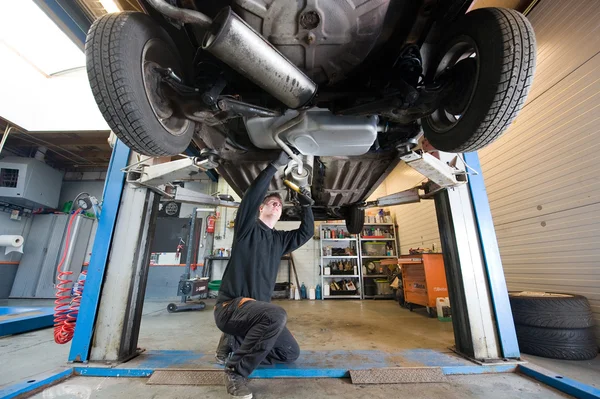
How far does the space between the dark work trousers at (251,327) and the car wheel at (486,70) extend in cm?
120

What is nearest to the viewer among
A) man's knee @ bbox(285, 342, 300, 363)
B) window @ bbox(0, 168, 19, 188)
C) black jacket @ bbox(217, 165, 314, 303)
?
black jacket @ bbox(217, 165, 314, 303)

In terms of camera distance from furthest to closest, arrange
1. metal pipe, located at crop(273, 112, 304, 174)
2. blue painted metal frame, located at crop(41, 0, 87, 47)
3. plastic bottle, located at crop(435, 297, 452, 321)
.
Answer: plastic bottle, located at crop(435, 297, 452, 321) → blue painted metal frame, located at crop(41, 0, 87, 47) → metal pipe, located at crop(273, 112, 304, 174)

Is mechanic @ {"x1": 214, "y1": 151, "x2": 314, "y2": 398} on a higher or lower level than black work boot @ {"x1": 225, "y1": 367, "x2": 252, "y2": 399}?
higher

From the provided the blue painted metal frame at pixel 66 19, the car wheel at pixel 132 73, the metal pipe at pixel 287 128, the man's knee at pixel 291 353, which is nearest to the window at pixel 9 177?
the blue painted metal frame at pixel 66 19

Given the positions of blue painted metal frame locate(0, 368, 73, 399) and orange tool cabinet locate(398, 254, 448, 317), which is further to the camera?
orange tool cabinet locate(398, 254, 448, 317)

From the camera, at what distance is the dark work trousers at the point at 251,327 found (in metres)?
1.17

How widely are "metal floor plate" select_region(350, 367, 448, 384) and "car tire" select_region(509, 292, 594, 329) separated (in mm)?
1031

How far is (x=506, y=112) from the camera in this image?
89cm

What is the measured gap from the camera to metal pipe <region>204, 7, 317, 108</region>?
0.75 metres

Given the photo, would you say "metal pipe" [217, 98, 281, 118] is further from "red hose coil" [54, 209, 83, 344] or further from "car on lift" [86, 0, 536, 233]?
"red hose coil" [54, 209, 83, 344]

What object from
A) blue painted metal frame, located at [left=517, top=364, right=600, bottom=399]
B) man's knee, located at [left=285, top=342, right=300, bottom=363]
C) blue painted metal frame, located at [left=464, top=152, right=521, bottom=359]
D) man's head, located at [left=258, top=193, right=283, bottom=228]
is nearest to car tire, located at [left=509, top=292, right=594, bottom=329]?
blue painted metal frame, located at [left=464, top=152, right=521, bottom=359]

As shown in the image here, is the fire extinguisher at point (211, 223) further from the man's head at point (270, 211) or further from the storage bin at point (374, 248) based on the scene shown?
the man's head at point (270, 211)

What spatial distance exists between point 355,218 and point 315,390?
203 cm

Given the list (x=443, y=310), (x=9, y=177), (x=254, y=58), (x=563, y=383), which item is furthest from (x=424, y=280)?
(x=9, y=177)
